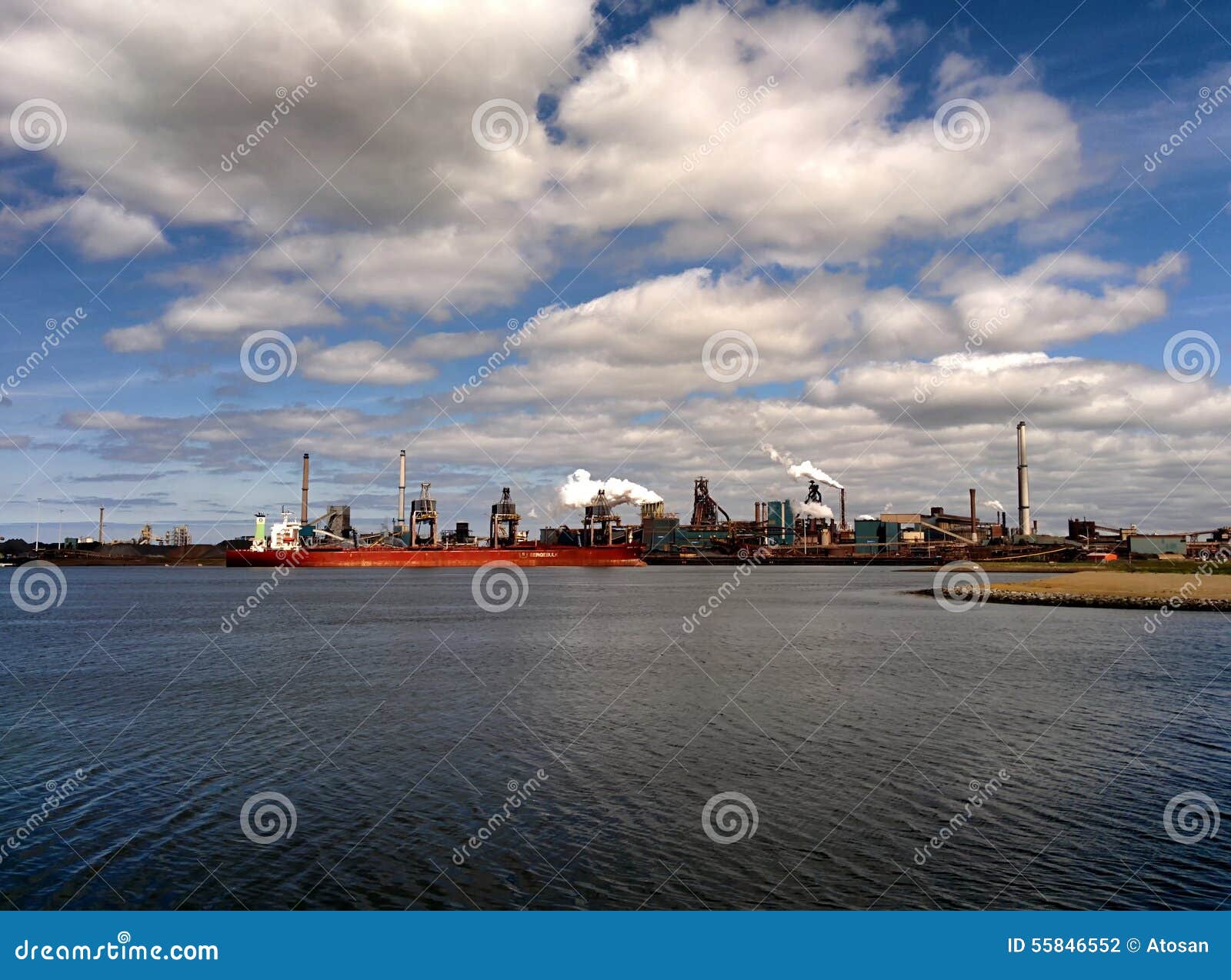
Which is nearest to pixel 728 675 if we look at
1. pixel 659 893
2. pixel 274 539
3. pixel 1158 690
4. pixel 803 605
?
pixel 1158 690

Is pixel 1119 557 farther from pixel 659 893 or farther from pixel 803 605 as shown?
pixel 659 893

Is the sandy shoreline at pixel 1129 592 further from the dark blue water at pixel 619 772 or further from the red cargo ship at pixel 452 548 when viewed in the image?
the red cargo ship at pixel 452 548

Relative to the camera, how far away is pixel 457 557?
17700 cm

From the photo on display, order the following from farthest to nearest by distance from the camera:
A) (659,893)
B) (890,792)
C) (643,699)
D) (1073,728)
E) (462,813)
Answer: (643,699)
(1073,728)
(890,792)
(462,813)
(659,893)

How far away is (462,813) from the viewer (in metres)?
16.3

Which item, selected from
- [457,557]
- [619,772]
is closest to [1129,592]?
[619,772]

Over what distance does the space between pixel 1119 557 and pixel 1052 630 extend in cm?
12964

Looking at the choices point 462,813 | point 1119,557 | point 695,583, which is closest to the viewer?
point 462,813

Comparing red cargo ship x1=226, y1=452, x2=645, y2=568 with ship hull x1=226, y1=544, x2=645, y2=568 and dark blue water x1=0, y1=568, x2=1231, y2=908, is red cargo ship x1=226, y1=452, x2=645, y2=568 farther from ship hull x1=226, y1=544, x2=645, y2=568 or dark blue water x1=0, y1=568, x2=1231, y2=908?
dark blue water x1=0, y1=568, x2=1231, y2=908

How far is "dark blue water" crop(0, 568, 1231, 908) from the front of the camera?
1299 centimetres

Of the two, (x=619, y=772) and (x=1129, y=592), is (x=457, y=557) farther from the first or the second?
(x=619, y=772)

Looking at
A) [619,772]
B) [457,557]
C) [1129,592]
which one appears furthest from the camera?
[457,557]

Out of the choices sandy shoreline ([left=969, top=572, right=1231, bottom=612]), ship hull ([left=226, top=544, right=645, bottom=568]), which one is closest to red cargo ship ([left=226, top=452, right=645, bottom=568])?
ship hull ([left=226, top=544, right=645, bottom=568])

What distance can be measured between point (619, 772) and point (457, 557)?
530 ft
